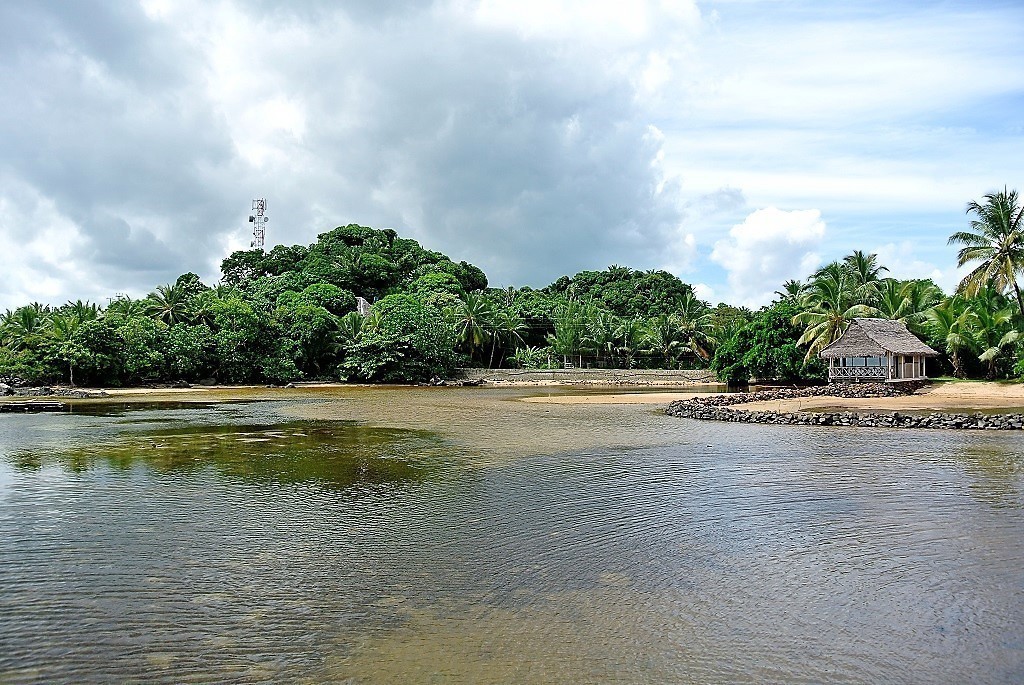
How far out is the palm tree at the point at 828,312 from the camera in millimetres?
36031

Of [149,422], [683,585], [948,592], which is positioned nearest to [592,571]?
[683,585]

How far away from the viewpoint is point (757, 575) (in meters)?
7.16

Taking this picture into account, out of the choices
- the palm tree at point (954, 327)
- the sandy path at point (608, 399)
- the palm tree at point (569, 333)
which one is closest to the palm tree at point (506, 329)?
the palm tree at point (569, 333)

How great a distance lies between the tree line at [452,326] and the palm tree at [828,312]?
0.32ft

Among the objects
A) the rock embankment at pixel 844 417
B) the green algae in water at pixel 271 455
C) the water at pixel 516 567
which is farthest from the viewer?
the rock embankment at pixel 844 417

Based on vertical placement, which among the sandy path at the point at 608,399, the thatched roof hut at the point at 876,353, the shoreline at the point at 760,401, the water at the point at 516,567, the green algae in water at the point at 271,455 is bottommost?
the water at the point at 516,567

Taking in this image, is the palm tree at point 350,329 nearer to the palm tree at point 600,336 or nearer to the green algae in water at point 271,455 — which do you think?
the palm tree at point 600,336

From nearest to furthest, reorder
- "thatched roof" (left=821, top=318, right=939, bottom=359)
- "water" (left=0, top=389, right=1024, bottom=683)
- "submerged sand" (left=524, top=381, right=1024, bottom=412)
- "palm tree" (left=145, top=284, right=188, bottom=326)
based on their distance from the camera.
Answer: "water" (left=0, top=389, right=1024, bottom=683)
"submerged sand" (left=524, top=381, right=1024, bottom=412)
"thatched roof" (left=821, top=318, right=939, bottom=359)
"palm tree" (left=145, top=284, right=188, bottom=326)

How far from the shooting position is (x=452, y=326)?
2030 inches

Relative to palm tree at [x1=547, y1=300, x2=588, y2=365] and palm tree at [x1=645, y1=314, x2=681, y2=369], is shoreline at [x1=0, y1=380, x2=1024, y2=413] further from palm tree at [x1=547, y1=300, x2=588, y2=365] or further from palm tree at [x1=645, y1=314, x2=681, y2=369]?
palm tree at [x1=645, y1=314, x2=681, y2=369]

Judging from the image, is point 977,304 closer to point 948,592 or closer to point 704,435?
point 704,435

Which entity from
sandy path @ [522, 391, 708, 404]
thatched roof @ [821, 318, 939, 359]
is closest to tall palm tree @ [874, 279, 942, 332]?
thatched roof @ [821, 318, 939, 359]

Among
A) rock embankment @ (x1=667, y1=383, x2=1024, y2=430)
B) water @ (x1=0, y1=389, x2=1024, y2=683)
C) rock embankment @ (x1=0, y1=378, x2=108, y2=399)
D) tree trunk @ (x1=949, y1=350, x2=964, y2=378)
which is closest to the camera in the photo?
water @ (x1=0, y1=389, x2=1024, y2=683)

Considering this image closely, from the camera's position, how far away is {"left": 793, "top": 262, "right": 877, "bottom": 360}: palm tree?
36031 mm
